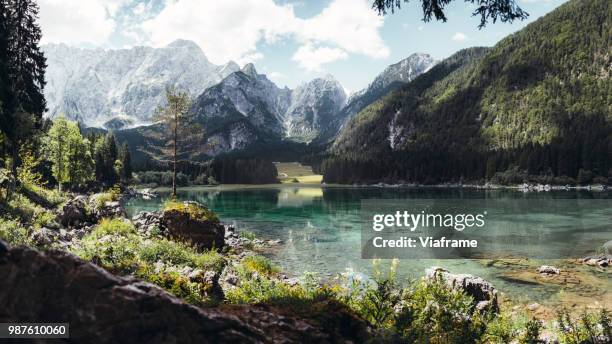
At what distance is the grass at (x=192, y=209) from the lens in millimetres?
29938

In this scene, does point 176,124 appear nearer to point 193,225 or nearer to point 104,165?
point 193,225

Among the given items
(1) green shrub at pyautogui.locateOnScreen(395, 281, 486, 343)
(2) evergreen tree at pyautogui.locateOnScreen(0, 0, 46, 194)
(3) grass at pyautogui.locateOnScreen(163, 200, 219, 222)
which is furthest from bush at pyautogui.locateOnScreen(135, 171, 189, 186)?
(1) green shrub at pyautogui.locateOnScreen(395, 281, 486, 343)

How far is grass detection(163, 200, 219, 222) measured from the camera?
29938mm

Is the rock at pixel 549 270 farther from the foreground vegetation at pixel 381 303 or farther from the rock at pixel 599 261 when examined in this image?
the foreground vegetation at pixel 381 303

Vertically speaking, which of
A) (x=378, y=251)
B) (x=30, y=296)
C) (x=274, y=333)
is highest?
(x=30, y=296)

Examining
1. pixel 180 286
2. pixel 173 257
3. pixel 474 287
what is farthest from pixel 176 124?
pixel 474 287

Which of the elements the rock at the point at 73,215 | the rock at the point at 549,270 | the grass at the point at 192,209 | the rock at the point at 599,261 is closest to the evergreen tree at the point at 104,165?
the rock at the point at 73,215

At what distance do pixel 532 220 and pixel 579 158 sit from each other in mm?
150579

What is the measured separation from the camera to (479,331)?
9.47 m

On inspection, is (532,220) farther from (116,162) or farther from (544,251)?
(116,162)

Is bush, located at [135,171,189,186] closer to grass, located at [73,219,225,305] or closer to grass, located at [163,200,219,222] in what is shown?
grass, located at [163,200,219,222]

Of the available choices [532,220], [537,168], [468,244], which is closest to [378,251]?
[468,244]

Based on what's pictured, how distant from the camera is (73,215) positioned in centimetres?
3203

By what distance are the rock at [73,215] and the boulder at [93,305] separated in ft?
98.7
